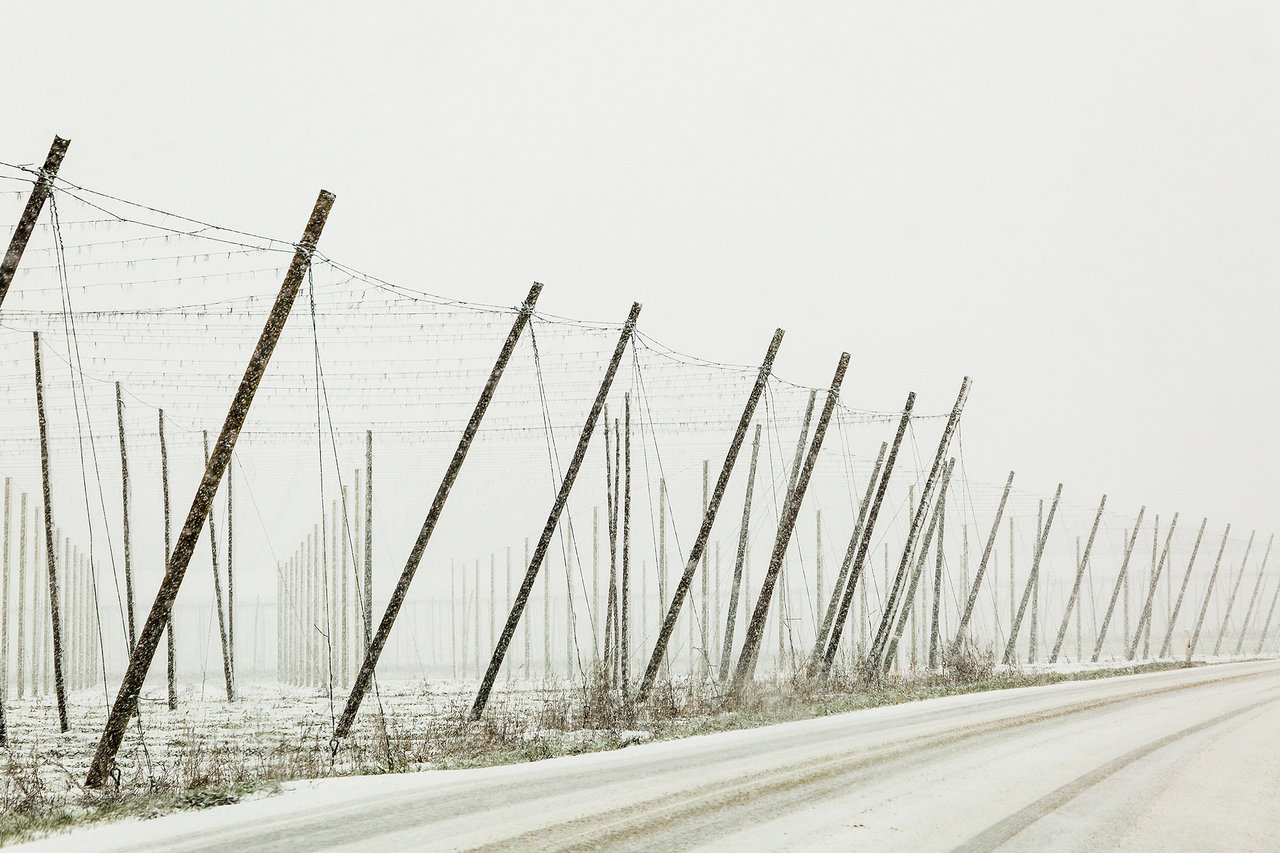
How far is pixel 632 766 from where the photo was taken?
1103 centimetres

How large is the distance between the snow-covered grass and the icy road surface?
3.28ft

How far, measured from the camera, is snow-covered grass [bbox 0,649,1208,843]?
31.9 feet

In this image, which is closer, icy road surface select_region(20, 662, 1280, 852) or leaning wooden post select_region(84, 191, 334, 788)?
icy road surface select_region(20, 662, 1280, 852)

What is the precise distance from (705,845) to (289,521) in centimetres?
7130

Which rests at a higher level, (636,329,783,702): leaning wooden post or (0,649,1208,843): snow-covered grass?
(636,329,783,702): leaning wooden post

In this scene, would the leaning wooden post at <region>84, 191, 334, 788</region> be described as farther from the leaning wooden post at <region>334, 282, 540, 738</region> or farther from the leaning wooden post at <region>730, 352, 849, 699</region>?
the leaning wooden post at <region>730, 352, 849, 699</region>

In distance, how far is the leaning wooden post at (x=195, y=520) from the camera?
1105 cm

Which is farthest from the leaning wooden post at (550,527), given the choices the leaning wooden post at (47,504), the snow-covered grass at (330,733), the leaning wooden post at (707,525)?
the leaning wooden post at (47,504)

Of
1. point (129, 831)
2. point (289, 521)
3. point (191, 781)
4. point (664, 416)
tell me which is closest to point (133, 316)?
point (191, 781)

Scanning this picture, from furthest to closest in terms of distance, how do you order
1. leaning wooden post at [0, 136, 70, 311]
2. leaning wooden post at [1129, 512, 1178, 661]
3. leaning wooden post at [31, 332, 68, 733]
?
leaning wooden post at [1129, 512, 1178, 661]
leaning wooden post at [31, 332, 68, 733]
leaning wooden post at [0, 136, 70, 311]

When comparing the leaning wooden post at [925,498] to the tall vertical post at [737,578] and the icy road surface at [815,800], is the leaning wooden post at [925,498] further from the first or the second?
the icy road surface at [815,800]

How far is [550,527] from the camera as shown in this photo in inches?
760

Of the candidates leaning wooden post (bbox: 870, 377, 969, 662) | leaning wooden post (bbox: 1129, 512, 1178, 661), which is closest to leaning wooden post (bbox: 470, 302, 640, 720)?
leaning wooden post (bbox: 870, 377, 969, 662)

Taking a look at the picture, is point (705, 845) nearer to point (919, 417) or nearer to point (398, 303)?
point (398, 303)
